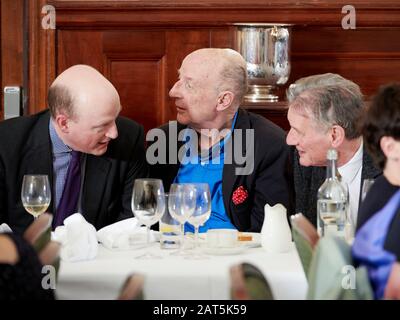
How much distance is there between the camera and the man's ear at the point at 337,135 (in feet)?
8.83

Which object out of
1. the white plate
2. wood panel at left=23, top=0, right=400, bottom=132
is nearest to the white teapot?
the white plate

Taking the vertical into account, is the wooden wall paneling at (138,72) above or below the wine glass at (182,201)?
above

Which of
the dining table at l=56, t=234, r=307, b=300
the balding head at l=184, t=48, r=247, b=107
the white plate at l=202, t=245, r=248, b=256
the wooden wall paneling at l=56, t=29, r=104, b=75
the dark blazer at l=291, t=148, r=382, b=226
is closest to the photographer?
the dining table at l=56, t=234, r=307, b=300

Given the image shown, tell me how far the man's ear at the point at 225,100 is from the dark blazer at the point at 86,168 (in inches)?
12.2

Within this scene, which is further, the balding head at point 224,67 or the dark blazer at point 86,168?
the balding head at point 224,67

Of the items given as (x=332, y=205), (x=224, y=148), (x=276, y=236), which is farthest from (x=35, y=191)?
(x=224, y=148)

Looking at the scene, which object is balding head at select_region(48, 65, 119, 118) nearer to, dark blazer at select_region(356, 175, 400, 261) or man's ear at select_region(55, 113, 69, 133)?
man's ear at select_region(55, 113, 69, 133)

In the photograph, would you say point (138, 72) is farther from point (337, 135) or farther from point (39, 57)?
point (337, 135)

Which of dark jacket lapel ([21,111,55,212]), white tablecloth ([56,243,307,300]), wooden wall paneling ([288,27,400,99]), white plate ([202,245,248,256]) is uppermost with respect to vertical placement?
wooden wall paneling ([288,27,400,99])

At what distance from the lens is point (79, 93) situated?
2.71 meters

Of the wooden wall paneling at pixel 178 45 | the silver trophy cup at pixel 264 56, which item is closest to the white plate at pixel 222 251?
the silver trophy cup at pixel 264 56

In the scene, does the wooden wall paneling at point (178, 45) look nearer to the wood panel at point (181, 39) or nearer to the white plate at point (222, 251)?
the wood panel at point (181, 39)

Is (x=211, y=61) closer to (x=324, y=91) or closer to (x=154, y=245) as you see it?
(x=324, y=91)

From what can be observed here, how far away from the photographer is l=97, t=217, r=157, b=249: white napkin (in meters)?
2.16
